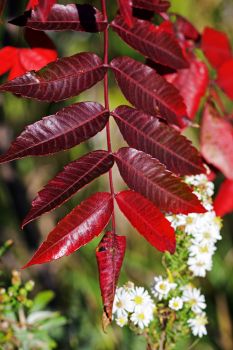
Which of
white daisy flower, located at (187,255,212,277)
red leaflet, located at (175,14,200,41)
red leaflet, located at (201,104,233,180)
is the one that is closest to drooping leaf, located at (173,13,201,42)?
red leaflet, located at (175,14,200,41)

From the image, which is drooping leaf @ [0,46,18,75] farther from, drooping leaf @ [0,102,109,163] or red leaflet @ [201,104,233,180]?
red leaflet @ [201,104,233,180]

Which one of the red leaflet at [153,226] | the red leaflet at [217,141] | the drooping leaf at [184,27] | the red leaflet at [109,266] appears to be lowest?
the red leaflet at [217,141]

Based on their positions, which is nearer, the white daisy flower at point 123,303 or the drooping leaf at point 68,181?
the drooping leaf at point 68,181

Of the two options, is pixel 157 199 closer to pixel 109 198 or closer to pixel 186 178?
pixel 109 198

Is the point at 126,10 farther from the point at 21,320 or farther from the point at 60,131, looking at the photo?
the point at 21,320

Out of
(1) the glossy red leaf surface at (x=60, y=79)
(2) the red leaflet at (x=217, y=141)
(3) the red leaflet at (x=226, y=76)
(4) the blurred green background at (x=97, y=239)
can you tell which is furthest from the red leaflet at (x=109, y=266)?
(4) the blurred green background at (x=97, y=239)

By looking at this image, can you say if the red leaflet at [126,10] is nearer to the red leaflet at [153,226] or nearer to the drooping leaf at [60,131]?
the drooping leaf at [60,131]
